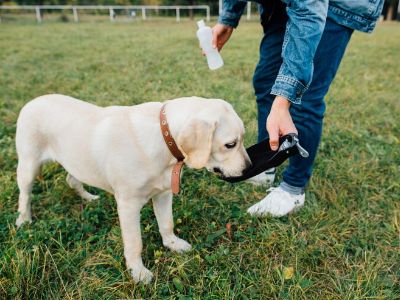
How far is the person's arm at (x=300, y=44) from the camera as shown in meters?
2.01

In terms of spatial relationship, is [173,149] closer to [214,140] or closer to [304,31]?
[214,140]

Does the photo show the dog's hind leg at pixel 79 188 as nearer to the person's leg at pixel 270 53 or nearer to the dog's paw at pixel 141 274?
the dog's paw at pixel 141 274

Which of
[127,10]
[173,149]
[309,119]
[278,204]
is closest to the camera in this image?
[173,149]

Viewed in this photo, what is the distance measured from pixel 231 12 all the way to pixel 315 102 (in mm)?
1051

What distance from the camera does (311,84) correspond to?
261 cm

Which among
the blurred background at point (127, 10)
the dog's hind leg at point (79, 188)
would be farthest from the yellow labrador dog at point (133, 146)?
the blurred background at point (127, 10)

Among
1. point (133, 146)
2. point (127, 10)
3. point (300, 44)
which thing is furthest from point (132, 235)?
point (127, 10)

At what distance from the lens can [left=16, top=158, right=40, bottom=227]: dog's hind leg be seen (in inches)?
107

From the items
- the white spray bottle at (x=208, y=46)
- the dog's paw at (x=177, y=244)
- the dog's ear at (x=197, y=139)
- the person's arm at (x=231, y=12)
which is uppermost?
the person's arm at (x=231, y=12)

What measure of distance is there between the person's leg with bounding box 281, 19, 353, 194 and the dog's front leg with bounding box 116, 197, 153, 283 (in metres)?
1.23

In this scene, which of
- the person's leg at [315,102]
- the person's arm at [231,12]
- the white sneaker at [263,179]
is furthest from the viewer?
the white sneaker at [263,179]

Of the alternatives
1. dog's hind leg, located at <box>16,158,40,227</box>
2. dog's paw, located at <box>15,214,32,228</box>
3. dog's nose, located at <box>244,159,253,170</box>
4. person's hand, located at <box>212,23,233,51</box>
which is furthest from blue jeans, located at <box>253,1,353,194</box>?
dog's paw, located at <box>15,214,32,228</box>

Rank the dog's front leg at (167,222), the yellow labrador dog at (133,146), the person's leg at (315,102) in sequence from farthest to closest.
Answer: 1. the dog's front leg at (167,222)
2. the person's leg at (315,102)
3. the yellow labrador dog at (133,146)

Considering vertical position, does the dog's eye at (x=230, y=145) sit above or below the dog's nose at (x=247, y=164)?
above
